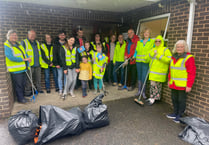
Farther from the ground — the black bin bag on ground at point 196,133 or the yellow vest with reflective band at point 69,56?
the yellow vest with reflective band at point 69,56

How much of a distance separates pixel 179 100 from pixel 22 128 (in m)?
3.16

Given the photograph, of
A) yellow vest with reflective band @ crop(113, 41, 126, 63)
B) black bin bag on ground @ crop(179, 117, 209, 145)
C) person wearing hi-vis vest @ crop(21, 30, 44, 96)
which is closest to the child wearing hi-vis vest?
yellow vest with reflective band @ crop(113, 41, 126, 63)

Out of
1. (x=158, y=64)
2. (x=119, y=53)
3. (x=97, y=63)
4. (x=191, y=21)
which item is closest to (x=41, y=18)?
(x=97, y=63)

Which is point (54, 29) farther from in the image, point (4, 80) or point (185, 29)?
point (185, 29)

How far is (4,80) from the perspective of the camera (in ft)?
11.5

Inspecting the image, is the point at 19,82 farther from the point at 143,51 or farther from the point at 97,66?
the point at 143,51

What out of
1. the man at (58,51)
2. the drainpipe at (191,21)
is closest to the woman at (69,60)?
the man at (58,51)

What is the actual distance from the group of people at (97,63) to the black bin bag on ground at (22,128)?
5.87 ft

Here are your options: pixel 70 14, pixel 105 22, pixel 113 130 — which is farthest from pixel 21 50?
pixel 105 22

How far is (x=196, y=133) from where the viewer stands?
2713mm

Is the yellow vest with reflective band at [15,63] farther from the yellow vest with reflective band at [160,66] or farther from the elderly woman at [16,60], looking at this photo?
the yellow vest with reflective band at [160,66]

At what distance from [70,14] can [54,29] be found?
2.66 ft

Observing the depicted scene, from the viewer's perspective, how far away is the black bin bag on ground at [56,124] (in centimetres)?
259

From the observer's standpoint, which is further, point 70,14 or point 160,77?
point 70,14
